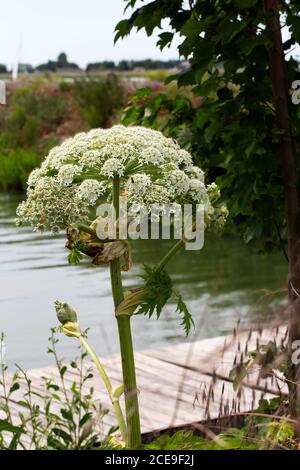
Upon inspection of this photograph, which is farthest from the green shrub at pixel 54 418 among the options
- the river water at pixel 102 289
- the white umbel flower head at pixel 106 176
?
the river water at pixel 102 289

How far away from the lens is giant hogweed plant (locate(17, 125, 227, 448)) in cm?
214

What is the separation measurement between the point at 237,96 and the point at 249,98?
64 millimetres

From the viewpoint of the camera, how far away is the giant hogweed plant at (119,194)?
2.14 m

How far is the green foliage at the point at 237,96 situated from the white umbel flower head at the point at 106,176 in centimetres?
106

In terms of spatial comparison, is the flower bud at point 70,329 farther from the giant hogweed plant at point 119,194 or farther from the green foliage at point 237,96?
the green foliage at point 237,96

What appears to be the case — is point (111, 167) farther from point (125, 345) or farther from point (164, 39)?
point (164, 39)

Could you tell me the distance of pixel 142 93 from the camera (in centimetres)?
376

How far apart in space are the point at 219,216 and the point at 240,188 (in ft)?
3.58

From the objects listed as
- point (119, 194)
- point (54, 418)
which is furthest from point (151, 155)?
point (54, 418)

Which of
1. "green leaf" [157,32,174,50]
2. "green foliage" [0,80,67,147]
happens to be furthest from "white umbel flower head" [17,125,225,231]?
"green foliage" [0,80,67,147]

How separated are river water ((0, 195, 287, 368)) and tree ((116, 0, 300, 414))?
1010 mm

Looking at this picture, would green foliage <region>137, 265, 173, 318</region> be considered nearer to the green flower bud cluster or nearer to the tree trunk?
the green flower bud cluster
